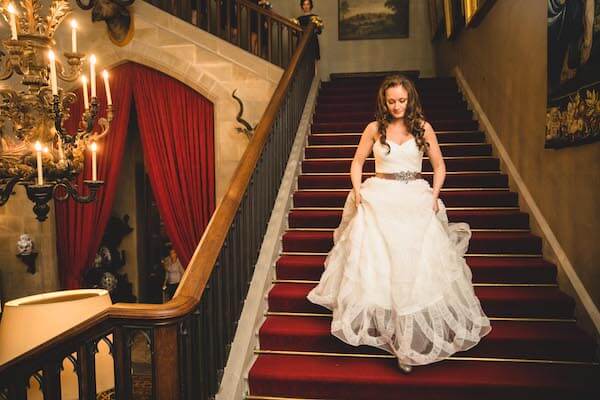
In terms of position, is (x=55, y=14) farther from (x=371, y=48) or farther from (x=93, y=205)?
(x=371, y=48)

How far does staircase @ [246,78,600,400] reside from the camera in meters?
2.48

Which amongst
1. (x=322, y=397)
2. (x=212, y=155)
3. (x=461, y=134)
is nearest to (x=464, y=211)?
(x=461, y=134)

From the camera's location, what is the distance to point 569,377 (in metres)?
2.51

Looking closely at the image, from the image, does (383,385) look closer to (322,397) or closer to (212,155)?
(322,397)

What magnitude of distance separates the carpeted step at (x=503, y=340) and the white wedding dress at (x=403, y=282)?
0.20 metres

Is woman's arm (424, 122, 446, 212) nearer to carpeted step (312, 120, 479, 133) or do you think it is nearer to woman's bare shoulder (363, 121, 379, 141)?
woman's bare shoulder (363, 121, 379, 141)

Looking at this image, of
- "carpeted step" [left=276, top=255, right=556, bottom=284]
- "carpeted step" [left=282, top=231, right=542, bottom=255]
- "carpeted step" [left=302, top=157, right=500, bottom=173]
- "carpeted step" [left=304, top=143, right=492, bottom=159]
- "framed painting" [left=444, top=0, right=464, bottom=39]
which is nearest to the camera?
"carpeted step" [left=276, top=255, right=556, bottom=284]

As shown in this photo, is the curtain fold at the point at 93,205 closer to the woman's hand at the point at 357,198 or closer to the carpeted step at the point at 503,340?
the carpeted step at the point at 503,340

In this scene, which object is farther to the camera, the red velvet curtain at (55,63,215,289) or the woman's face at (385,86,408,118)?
the red velvet curtain at (55,63,215,289)

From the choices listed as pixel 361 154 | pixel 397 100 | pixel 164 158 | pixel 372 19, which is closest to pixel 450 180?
pixel 361 154

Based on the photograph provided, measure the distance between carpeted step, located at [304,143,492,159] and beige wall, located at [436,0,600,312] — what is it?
0.79 ft

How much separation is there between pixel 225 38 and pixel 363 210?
3.81 m

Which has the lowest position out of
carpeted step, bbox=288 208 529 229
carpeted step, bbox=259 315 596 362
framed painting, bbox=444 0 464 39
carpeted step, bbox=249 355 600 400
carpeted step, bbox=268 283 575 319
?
carpeted step, bbox=249 355 600 400

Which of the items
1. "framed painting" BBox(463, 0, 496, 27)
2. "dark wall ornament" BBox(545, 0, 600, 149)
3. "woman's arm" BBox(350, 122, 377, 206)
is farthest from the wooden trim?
"woman's arm" BBox(350, 122, 377, 206)
